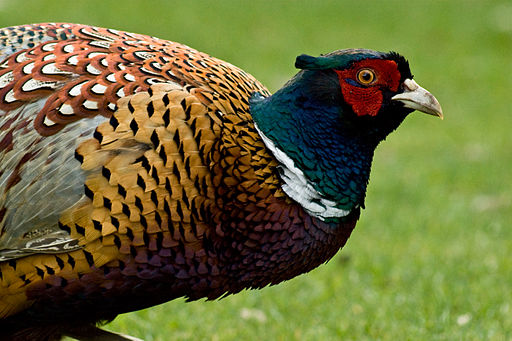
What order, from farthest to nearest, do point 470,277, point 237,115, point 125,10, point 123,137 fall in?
point 125,10 → point 470,277 → point 237,115 → point 123,137

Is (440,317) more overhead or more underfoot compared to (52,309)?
more underfoot

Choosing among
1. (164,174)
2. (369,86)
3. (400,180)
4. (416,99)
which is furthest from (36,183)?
(400,180)

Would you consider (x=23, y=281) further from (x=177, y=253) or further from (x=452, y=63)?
(x=452, y=63)

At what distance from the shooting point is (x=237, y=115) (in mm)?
3236

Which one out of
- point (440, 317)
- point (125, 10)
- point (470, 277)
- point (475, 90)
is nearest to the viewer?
point (440, 317)

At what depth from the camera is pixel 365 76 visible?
314 cm

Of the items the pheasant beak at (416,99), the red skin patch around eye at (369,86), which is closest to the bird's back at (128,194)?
the red skin patch around eye at (369,86)

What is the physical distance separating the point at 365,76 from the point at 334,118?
21cm

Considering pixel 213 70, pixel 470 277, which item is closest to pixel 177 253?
pixel 213 70

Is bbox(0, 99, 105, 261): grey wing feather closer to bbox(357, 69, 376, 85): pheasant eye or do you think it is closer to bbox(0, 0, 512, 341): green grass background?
bbox(357, 69, 376, 85): pheasant eye

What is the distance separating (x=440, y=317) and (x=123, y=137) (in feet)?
7.95

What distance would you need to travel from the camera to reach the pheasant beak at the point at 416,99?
3.10 meters

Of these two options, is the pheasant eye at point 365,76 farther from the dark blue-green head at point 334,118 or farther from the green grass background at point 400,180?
the green grass background at point 400,180

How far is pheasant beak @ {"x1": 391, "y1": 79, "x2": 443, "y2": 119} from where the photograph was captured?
3.10m
